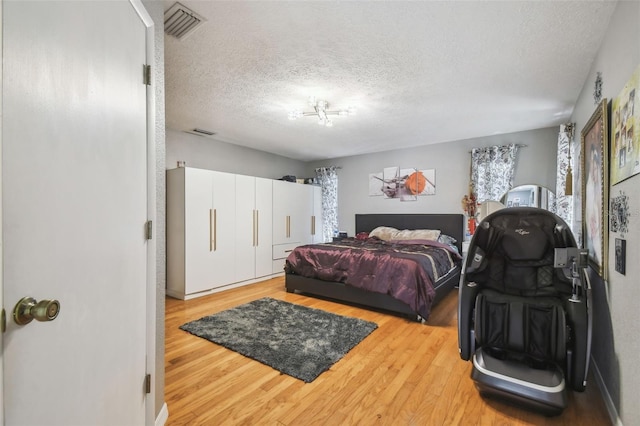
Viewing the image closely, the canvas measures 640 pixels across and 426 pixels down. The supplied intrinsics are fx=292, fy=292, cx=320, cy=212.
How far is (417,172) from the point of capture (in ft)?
17.5

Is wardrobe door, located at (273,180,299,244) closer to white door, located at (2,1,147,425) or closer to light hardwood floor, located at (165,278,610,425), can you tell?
light hardwood floor, located at (165,278,610,425)

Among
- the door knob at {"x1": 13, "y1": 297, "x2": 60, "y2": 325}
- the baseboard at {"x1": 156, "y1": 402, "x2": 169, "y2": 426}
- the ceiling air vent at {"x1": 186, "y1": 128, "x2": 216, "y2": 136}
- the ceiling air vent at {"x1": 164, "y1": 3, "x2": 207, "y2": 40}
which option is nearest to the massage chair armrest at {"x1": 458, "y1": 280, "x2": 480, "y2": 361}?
the baseboard at {"x1": 156, "y1": 402, "x2": 169, "y2": 426}

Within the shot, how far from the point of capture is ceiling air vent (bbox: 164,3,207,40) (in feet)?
5.99

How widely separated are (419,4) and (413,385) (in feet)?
8.04

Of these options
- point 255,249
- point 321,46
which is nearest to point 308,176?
point 255,249

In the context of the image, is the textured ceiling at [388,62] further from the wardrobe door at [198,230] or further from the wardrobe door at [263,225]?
the wardrobe door at [263,225]

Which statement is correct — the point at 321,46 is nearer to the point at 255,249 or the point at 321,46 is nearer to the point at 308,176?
the point at 255,249

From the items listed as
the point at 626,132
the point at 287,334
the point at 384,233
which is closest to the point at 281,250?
the point at 384,233

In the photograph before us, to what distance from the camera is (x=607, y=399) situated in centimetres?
176

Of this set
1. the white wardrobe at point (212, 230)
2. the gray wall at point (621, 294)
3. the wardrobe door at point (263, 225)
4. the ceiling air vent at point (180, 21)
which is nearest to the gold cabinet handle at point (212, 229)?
the white wardrobe at point (212, 230)

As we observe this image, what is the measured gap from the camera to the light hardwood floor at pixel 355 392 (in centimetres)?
169

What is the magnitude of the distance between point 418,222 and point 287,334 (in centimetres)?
339

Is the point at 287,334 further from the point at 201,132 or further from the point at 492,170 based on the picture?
the point at 492,170

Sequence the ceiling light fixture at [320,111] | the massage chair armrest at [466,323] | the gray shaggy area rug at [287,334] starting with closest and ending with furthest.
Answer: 1. the massage chair armrest at [466,323]
2. the gray shaggy area rug at [287,334]
3. the ceiling light fixture at [320,111]
